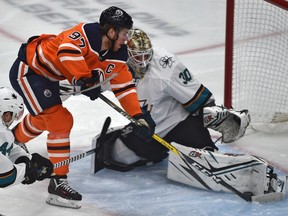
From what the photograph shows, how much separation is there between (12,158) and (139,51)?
0.88 metres

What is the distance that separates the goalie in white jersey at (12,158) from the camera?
315cm

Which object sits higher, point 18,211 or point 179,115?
point 179,115

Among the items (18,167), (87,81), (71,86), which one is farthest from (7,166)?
(71,86)

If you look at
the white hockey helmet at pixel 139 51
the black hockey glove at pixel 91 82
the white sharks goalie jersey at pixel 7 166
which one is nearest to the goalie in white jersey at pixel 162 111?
the white hockey helmet at pixel 139 51

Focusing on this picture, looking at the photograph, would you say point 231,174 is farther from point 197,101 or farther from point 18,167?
point 18,167

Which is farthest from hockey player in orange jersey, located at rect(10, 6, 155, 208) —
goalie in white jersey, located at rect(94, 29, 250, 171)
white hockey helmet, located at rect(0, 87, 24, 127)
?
white hockey helmet, located at rect(0, 87, 24, 127)

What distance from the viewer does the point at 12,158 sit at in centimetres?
338

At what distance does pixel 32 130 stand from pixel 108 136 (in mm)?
372

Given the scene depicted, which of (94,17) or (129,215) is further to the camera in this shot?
(94,17)

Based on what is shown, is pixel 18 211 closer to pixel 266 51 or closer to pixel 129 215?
pixel 129 215

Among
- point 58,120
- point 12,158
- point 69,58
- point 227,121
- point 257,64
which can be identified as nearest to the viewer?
point 12,158

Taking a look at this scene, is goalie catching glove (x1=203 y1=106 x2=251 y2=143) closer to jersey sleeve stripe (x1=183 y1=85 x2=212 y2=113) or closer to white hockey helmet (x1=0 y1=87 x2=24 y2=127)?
jersey sleeve stripe (x1=183 y1=85 x2=212 y2=113)

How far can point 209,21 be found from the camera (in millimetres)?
6320

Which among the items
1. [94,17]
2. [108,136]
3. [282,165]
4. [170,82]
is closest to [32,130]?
[108,136]
